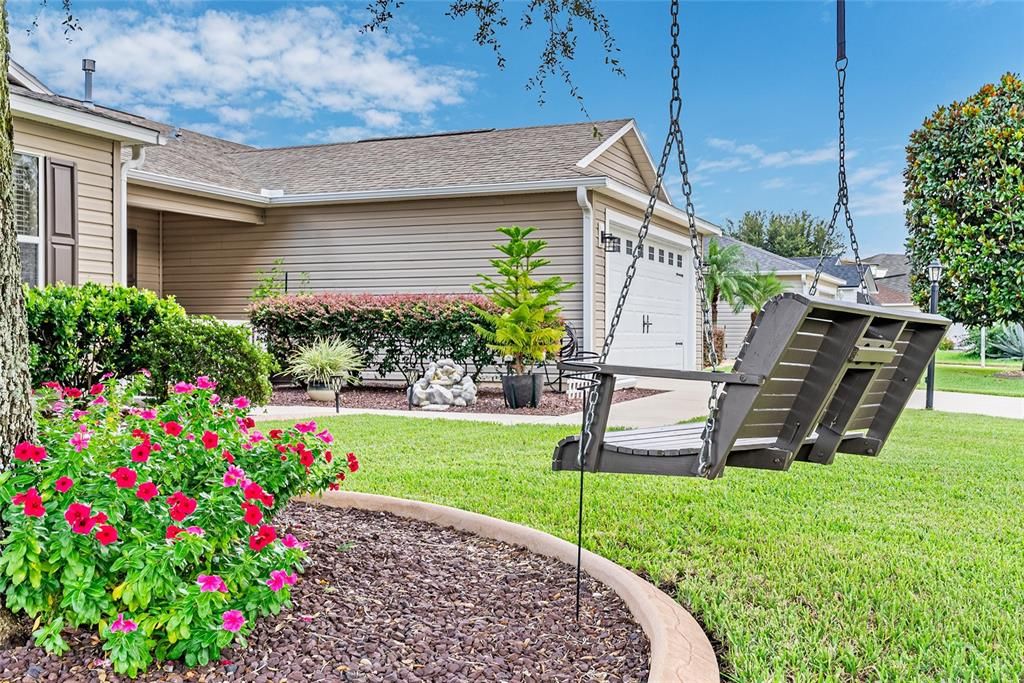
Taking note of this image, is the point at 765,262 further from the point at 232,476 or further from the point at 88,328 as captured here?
the point at 232,476

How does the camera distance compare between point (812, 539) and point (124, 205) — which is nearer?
point (812, 539)

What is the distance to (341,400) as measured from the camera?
10.1 m

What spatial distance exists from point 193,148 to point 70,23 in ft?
36.3

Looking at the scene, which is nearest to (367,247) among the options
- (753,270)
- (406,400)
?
(406,400)

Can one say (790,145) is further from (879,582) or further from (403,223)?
(879,582)

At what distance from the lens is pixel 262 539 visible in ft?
7.18

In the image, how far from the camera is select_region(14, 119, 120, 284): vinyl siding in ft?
28.4

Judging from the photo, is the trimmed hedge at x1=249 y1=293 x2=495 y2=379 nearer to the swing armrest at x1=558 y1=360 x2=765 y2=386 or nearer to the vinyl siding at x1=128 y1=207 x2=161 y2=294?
the vinyl siding at x1=128 y1=207 x2=161 y2=294

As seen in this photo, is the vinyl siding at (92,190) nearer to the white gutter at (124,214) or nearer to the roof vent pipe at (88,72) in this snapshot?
the white gutter at (124,214)

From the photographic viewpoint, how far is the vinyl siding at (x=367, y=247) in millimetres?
11547

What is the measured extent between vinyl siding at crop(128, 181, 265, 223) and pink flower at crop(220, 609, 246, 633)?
1008 cm

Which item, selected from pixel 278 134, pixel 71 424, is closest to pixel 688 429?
pixel 71 424

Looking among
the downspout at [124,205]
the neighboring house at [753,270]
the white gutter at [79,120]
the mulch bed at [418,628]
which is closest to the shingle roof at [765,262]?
the neighboring house at [753,270]

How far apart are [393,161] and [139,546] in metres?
12.4
